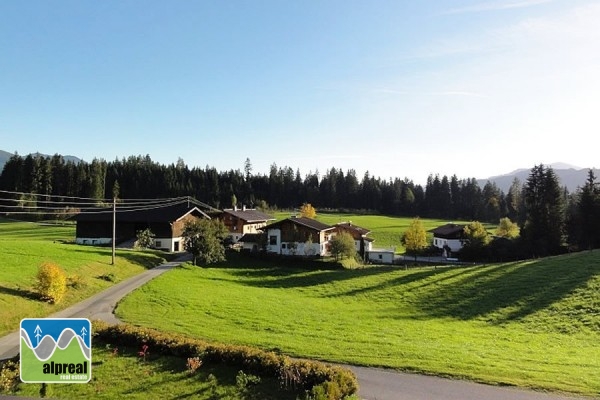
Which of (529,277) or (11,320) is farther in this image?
(529,277)

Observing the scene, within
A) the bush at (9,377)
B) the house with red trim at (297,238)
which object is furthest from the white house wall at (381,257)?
the bush at (9,377)

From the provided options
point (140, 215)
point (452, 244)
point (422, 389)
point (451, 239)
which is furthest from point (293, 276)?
point (451, 239)

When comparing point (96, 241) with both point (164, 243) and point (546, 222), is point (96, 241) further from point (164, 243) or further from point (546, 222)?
point (546, 222)

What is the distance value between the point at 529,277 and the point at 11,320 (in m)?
46.2

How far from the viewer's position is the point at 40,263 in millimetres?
41969

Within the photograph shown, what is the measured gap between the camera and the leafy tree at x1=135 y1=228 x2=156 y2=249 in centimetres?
7162

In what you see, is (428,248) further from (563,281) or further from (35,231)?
(35,231)

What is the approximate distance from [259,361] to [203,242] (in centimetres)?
4265

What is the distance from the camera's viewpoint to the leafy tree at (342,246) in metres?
67.5

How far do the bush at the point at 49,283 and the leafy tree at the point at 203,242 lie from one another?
84.6 ft

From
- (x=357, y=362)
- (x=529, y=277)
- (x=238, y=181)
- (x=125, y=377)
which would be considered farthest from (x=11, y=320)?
(x=238, y=181)

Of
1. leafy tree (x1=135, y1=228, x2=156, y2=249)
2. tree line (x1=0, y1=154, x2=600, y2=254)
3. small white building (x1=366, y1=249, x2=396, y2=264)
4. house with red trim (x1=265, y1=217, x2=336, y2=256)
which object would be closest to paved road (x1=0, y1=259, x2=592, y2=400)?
leafy tree (x1=135, y1=228, x2=156, y2=249)

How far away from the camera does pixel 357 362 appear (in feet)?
65.8

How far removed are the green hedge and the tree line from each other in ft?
372
